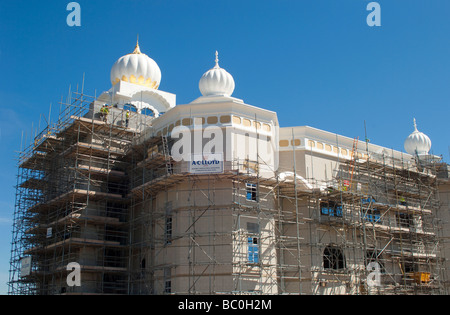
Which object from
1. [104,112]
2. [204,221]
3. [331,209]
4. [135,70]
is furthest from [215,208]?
[135,70]

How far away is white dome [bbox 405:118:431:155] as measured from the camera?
135 feet

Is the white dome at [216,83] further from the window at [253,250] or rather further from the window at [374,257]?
the window at [374,257]

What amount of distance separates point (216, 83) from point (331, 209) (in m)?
10.7

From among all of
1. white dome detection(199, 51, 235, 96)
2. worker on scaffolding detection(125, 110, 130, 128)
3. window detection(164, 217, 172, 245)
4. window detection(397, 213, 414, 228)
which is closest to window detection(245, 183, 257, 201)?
window detection(164, 217, 172, 245)

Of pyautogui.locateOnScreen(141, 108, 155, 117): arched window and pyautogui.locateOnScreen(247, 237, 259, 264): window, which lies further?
pyautogui.locateOnScreen(141, 108, 155, 117): arched window

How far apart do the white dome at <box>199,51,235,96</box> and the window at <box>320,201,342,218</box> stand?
30.7 feet

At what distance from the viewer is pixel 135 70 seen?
3825 cm

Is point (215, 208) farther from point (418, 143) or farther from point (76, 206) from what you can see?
point (418, 143)

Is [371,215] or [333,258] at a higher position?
[371,215]

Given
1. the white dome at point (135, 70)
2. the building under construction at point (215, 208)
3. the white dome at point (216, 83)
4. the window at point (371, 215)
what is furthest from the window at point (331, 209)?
the white dome at point (135, 70)

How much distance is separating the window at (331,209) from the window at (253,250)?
566 centimetres

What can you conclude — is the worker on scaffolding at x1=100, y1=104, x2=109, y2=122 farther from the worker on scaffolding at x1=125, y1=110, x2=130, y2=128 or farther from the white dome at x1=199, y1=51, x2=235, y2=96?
the white dome at x1=199, y1=51, x2=235, y2=96

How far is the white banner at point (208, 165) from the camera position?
27.8m

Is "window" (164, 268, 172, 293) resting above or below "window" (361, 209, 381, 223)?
below
